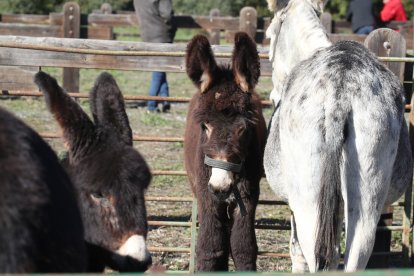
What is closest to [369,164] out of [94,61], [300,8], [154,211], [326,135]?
[326,135]

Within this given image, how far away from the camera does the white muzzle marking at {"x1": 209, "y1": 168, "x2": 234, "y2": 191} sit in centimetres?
480

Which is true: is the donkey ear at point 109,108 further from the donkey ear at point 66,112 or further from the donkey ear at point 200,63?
the donkey ear at point 200,63

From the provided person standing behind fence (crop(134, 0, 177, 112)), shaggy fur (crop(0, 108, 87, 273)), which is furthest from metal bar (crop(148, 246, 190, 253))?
person standing behind fence (crop(134, 0, 177, 112))

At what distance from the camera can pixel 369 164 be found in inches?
170

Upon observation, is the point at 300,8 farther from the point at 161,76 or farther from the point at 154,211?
the point at 161,76

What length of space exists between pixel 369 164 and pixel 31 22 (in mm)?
17745

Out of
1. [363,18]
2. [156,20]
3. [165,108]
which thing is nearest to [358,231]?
[156,20]

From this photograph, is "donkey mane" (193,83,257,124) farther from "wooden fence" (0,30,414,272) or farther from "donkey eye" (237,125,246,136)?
"wooden fence" (0,30,414,272)

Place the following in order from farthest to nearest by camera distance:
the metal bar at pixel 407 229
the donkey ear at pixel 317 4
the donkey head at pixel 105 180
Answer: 1. the metal bar at pixel 407 229
2. the donkey ear at pixel 317 4
3. the donkey head at pixel 105 180

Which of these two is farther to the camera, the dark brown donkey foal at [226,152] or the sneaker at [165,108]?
the sneaker at [165,108]

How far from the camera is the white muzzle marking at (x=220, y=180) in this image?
480cm

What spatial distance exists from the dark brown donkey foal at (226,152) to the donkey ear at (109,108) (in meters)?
1.18

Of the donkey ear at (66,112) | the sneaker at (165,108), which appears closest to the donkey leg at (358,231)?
the donkey ear at (66,112)

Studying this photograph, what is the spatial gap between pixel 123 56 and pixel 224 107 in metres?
2.13
